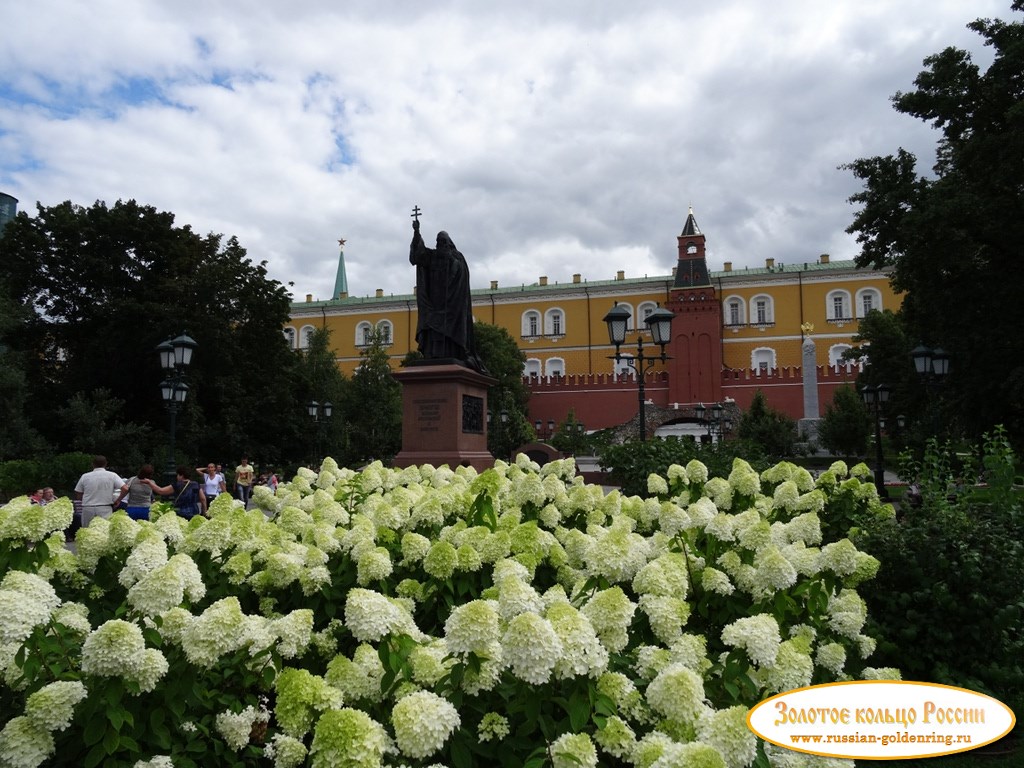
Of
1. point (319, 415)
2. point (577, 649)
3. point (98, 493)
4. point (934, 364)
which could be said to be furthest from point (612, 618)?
point (319, 415)

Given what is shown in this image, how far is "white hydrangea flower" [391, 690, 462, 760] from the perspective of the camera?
215 centimetres

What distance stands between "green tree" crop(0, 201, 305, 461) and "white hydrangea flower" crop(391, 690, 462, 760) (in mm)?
27420

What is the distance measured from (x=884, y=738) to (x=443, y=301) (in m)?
11.3

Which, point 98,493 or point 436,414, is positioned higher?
point 436,414

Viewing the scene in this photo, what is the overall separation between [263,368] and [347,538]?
2930cm

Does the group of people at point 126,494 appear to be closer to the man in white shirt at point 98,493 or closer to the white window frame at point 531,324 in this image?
the man in white shirt at point 98,493

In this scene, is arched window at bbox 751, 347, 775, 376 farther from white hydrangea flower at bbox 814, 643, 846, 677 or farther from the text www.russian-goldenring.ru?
the text www.russian-goldenring.ru

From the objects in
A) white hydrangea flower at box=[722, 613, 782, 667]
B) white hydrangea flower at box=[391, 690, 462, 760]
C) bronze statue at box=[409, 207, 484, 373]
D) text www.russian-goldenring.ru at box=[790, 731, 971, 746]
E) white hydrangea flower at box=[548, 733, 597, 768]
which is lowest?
text www.russian-goldenring.ru at box=[790, 731, 971, 746]

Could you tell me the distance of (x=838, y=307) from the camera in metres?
57.7

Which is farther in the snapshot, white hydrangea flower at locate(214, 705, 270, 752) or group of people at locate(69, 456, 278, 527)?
group of people at locate(69, 456, 278, 527)

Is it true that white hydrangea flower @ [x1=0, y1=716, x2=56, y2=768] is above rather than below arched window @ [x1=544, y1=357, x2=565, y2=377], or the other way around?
below

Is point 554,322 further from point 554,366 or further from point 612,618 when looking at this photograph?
point 612,618

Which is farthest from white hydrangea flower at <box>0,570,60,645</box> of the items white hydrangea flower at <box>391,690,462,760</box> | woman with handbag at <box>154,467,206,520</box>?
woman with handbag at <box>154,467,206,520</box>

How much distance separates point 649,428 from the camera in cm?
4928
